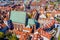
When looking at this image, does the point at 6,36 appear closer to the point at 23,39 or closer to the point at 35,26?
the point at 23,39

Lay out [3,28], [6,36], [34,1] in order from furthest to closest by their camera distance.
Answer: [34,1]
[3,28]
[6,36]

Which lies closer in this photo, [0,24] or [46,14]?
[0,24]

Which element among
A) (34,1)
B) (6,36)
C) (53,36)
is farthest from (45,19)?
(34,1)

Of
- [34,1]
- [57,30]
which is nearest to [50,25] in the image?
[57,30]

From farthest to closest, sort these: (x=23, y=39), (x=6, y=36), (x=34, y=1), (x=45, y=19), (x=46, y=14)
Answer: (x=34, y=1) < (x=46, y=14) < (x=45, y=19) < (x=6, y=36) < (x=23, y=39)

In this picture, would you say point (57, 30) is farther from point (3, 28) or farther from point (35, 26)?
point (3, 28)

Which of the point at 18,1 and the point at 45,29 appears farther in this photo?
the point at 18,1

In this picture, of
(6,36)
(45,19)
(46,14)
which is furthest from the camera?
(46,14)

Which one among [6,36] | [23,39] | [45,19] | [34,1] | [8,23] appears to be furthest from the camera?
[34,1]

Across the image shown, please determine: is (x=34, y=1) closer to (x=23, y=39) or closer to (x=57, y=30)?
(x=57, y=30)
